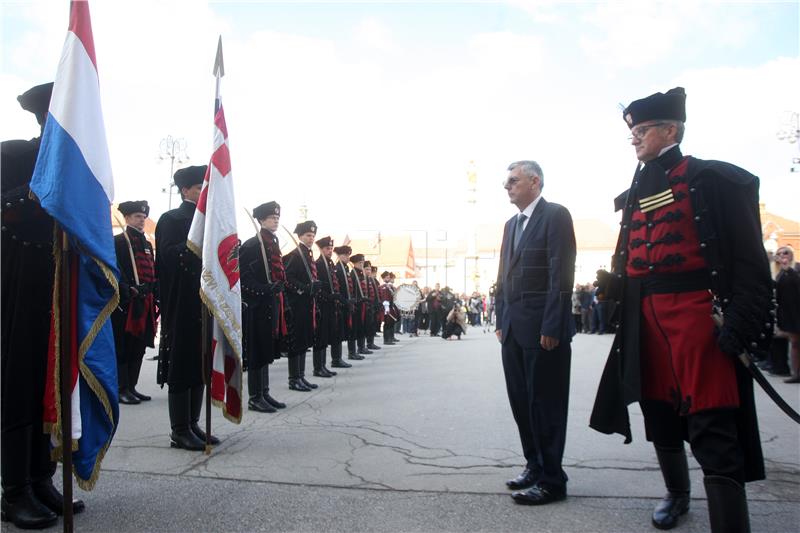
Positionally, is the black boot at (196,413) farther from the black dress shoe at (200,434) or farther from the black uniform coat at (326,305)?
the black uniform coat at (326,305)

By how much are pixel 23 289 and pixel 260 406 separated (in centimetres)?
384

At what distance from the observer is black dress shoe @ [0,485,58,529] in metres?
3.23

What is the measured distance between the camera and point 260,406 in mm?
6926

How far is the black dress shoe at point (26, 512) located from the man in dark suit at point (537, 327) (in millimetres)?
2555

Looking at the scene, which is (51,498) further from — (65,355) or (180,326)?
(180,326)

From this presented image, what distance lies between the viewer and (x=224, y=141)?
511 cm

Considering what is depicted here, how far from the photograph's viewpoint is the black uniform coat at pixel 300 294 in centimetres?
875

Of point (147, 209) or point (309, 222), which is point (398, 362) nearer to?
point (309, 222)

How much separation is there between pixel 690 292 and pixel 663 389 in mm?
533

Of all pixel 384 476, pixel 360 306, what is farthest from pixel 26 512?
pixel 360 306

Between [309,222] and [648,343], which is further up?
[309,222]

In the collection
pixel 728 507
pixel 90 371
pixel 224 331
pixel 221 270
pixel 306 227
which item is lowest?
Answer: pixel 728 507

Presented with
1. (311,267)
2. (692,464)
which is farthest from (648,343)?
(311,267)

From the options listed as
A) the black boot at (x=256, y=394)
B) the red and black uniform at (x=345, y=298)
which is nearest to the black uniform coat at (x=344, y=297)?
the red and black uniform at (x=345, y=298)
